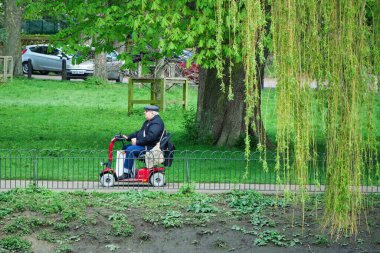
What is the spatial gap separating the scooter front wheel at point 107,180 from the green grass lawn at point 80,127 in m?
0.54

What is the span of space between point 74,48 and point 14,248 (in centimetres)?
933

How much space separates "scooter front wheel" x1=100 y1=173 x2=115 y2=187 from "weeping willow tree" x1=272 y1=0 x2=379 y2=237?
7.25 metres

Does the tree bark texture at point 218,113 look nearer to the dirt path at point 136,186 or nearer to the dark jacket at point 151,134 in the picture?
the dirt path at point 136,186

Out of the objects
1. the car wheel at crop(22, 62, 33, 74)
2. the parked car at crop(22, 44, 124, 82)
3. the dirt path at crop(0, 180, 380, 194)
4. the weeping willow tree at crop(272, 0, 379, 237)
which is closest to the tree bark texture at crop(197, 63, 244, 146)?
the dirt path at crop(0, 180, 380, 194)

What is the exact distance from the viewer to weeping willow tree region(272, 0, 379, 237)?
445 inches

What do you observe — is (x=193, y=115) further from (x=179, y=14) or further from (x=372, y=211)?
(x=372, y=211)

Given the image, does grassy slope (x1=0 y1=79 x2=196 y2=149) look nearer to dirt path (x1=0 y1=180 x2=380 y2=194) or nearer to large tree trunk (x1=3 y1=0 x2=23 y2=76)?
large tree trunk (x1=3 y1=0 x2=23 y2=76)

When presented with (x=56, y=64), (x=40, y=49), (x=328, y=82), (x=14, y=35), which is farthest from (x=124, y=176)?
(x=56, y=64)

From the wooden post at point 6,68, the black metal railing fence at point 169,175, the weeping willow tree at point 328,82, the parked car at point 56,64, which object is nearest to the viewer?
the weeping willow tree at point 328,82

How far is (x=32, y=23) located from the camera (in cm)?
5850

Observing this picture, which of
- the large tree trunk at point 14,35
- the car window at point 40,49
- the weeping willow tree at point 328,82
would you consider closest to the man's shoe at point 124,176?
the weeping willow tree at point 328,82

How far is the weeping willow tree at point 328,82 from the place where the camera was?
445 inches

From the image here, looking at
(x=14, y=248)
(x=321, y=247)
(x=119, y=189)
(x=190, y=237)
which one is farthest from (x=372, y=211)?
(x=14, y=248)

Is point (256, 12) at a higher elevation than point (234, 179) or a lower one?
higher
